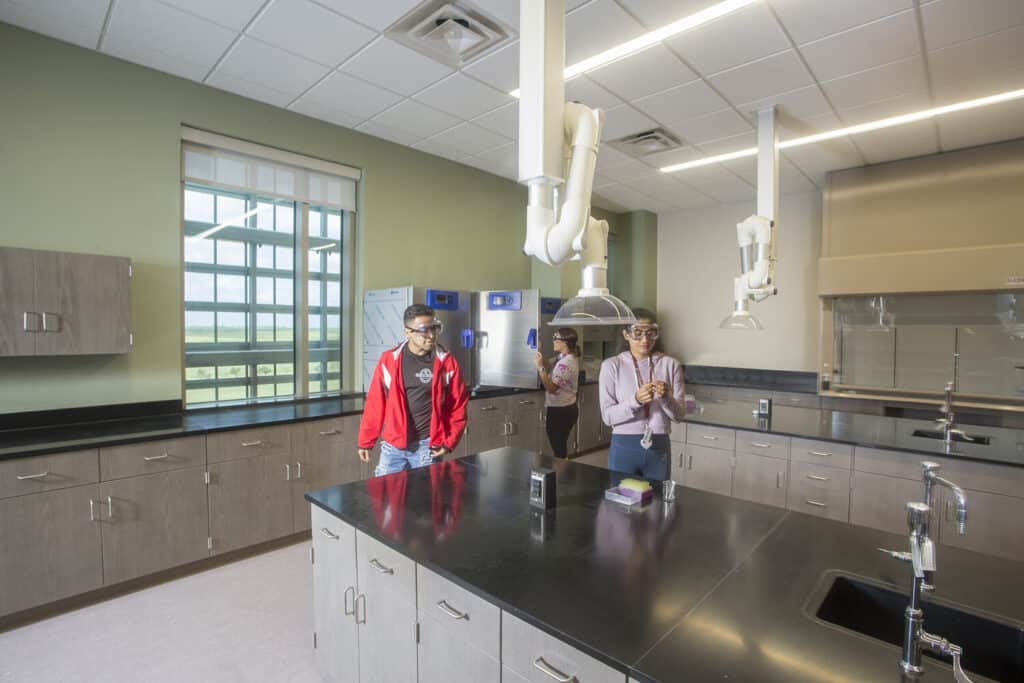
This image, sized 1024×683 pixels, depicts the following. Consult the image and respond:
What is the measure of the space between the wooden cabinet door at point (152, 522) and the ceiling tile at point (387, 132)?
287cm

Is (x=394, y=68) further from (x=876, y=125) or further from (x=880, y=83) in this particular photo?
(x=876, y=125)

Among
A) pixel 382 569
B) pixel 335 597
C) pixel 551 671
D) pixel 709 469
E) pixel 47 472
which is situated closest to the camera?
pixel 551 671

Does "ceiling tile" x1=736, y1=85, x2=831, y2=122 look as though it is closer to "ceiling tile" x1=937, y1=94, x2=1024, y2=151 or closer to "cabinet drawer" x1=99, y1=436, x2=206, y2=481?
"ceiling tile" x1=937, y1=94, x2=1024, y2=151

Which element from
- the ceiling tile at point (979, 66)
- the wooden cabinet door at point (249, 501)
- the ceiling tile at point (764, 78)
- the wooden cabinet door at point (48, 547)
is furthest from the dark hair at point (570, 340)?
the wooden cabinet door at point (48, 547)

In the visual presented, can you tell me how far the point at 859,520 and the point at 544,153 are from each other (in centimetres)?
299

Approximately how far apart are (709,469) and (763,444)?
0.43 metres

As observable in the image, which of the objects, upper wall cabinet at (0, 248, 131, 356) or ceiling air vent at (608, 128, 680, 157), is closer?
upper wall cabinet at (0, 248, 131, 356)

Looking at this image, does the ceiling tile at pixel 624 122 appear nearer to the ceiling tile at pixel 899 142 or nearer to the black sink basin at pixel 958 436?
the ceiling tile at pixel 899 142

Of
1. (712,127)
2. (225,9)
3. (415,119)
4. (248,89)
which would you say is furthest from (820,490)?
(248,89)

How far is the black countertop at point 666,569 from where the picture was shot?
1.01 metres

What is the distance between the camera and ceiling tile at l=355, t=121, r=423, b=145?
405 cm

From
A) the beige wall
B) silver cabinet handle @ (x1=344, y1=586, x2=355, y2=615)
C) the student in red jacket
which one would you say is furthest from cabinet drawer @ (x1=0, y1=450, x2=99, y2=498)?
the beige wall

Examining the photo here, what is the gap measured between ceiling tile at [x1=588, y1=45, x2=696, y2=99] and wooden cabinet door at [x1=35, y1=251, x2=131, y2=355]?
3.18 metres

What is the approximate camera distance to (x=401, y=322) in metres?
3.96
